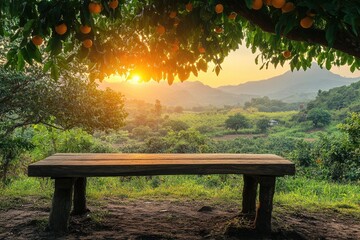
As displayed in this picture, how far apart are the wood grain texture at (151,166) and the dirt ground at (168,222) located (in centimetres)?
50

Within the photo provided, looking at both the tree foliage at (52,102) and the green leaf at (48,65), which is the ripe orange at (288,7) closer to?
the green leaf at (48,65)

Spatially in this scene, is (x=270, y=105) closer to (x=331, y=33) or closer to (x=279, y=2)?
(x=279, y=2)

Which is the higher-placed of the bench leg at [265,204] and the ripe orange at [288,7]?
the ripe orange at [288,7]

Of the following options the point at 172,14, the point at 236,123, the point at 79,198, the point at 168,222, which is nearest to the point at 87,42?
the point at 172,14

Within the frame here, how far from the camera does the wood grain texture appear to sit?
2.74 m

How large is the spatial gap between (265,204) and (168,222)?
85cm

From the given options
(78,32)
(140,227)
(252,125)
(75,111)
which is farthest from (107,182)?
(252,125)

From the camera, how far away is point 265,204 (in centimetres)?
307

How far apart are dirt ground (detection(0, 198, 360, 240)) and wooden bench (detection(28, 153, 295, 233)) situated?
18 centimetres

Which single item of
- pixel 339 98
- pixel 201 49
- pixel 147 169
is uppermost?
pixel 339 98

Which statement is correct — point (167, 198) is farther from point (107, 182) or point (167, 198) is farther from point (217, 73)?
point (107, 182)

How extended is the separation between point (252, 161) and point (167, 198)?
A: 1.61 metres

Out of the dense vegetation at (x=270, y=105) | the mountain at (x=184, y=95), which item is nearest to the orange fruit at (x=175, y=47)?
the mountain at (x=184, y=95)

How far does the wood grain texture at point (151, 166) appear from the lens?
8.98ft
